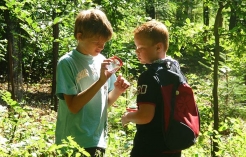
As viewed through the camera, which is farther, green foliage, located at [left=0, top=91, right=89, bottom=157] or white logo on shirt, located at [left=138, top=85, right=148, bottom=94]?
white logo on shirt, located at [left=138, top=85, right=148, bottom=94]

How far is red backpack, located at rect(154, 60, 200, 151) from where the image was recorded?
227 cm

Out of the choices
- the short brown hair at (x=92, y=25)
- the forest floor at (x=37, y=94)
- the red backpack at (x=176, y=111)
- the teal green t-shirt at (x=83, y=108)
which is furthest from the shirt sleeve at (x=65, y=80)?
the forest floor at (x=37, y=94)

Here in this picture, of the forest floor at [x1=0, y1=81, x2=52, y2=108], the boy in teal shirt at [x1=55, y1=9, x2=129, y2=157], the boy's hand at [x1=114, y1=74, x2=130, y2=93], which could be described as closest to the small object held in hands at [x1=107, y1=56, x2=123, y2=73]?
the boy in teal shirt at [x1=55, y1=9, x2=129, y2=157]

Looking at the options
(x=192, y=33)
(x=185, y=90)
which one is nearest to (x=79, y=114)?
(x=185, y=90)

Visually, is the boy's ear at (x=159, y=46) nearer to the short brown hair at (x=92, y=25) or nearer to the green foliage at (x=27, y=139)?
the short brown hair at (x=92, y=25)

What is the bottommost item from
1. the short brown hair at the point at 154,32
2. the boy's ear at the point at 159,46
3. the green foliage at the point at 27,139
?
the green foliage at the point at 27,139

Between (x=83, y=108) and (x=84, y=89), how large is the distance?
0.14m

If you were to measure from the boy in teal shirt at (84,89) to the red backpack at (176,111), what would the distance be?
402mm

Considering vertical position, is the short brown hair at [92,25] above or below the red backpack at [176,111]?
above

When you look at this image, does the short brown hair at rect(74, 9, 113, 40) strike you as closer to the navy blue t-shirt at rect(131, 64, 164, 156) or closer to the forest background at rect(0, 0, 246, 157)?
the navy blue t-shirt at rect(131, 64, 164, 156)

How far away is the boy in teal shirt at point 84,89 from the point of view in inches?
93.6

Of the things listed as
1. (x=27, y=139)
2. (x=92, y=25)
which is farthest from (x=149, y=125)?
(x=27, y=139)

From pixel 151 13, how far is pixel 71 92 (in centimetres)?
2177

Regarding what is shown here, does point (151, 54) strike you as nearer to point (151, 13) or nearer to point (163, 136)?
point (163, 136)
